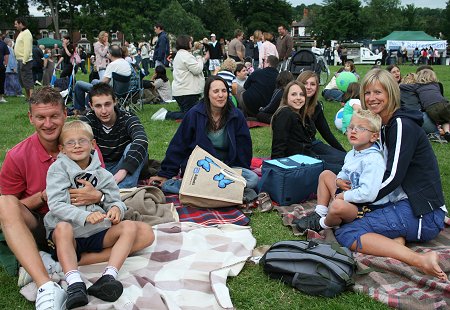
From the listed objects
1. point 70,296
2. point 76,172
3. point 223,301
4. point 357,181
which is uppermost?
point 76,172

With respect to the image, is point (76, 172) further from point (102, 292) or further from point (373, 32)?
point (373, 32)

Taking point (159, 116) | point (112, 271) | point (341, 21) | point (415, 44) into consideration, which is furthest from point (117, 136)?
point (341, 21)

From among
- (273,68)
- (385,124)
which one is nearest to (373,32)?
(273,68)

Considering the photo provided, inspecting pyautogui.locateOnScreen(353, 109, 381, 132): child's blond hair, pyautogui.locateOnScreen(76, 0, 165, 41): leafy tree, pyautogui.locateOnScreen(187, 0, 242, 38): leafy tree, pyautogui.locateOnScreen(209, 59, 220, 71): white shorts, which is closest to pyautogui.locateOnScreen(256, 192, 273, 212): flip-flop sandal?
pyautogui.locateOnScreen(353, 109, 381, 132): child's blond hair

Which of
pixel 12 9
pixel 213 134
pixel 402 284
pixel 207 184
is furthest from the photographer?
pixel 12 9

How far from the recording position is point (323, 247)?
3.52 metres

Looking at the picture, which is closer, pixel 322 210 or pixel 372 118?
pixel 372 118

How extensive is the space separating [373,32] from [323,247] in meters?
87.5

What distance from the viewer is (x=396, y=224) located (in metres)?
3.84

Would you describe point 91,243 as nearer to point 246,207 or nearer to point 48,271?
point 48,271

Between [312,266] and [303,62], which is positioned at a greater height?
[303,62]

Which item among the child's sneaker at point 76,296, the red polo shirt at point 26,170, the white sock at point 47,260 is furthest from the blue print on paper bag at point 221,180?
the child's sneaker at point 76,296

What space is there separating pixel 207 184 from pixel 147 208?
0.67 metres

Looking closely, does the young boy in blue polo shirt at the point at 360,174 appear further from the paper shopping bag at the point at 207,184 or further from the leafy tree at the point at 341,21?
the leafy tree at the point at 341,21
